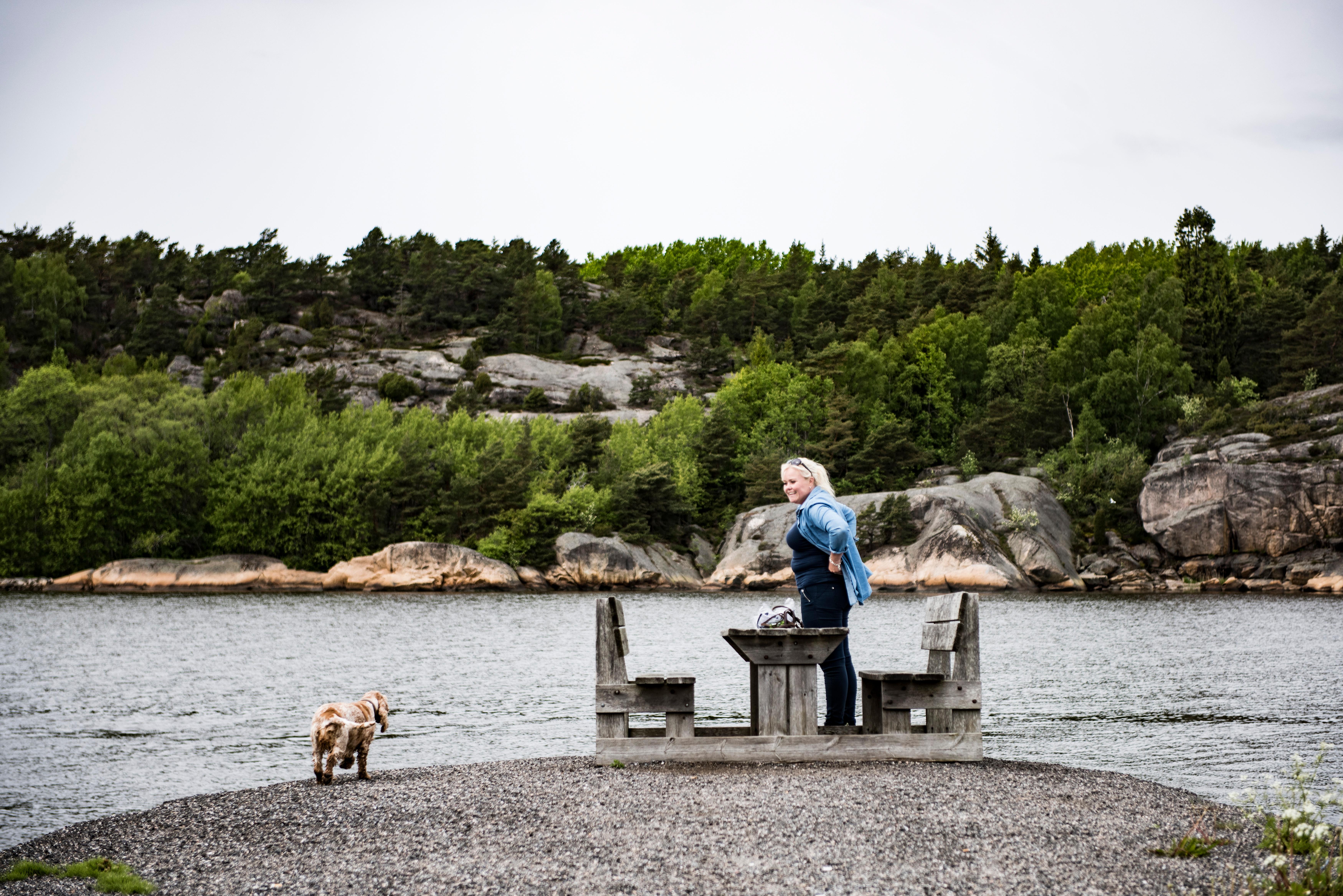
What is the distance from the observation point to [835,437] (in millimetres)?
92688

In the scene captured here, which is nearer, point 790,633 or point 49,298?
point 790,633

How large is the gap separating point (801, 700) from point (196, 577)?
7172cm

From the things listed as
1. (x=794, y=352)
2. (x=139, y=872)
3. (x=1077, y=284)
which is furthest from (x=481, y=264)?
(x=139, y=872)

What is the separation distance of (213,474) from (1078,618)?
6213cm

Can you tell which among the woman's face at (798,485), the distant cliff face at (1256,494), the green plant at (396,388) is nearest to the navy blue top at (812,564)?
the woman's face at (798,485)

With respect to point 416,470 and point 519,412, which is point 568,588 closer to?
point 416,470

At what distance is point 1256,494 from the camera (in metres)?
67.9

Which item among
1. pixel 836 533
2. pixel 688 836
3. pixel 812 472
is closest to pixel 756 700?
pixel 836 533

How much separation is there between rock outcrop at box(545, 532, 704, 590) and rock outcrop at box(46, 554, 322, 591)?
1578cm

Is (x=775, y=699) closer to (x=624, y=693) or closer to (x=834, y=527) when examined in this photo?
(x=624, y=693)

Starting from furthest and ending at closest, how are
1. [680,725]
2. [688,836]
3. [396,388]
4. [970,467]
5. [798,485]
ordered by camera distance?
[396,388] < [970,467] < [798,485] < [680,725] < [688,836]

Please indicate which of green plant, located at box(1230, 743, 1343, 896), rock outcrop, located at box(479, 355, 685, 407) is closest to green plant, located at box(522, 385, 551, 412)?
rock outcrop, located at box(479, 355, 685, 407)

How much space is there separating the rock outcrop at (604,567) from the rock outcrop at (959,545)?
4010 mm

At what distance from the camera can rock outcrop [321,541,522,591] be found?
70.9 metres
